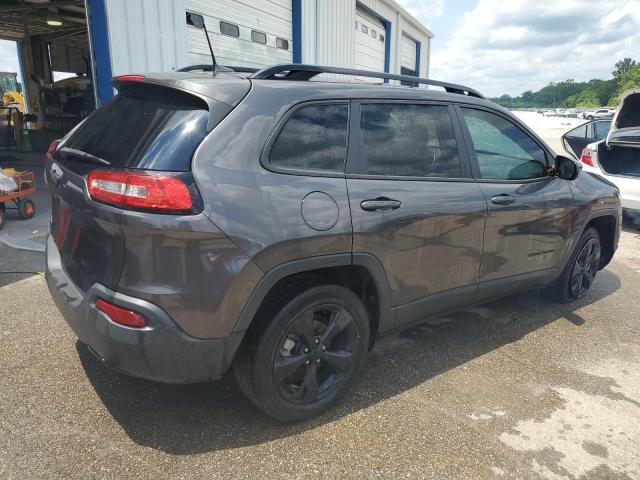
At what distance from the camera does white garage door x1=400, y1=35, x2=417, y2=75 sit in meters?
18.5

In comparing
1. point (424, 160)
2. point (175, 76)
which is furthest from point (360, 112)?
point (175, 76)

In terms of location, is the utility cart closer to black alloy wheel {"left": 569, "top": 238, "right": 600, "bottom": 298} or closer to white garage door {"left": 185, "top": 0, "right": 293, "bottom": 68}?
white garage door {"left": 185, "top": 0, "right": 293, "bottom": 68}

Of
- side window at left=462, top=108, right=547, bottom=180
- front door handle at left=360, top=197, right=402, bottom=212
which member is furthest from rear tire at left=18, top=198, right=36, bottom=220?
side window at left=462, top=108, right=547, bottom=180

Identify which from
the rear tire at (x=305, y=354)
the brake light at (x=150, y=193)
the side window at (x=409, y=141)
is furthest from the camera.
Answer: the side window at (x=409, y=141)

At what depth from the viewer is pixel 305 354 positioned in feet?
8.11

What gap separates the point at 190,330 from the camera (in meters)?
2.08

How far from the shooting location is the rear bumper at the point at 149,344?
2.03 m

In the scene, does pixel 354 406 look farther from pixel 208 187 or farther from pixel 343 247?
pixel 208 187

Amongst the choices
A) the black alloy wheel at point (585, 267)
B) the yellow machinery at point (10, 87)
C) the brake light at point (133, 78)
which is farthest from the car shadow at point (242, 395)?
the yellow machinery at point (10, 87)

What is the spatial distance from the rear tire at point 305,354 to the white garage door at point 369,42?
12.3m

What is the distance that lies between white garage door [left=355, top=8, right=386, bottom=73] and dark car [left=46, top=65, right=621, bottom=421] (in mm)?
11675

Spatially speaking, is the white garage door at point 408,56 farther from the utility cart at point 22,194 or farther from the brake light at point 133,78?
the brake light at point 133,78

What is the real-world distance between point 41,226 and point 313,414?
5.26m

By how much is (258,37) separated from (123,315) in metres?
8.49
